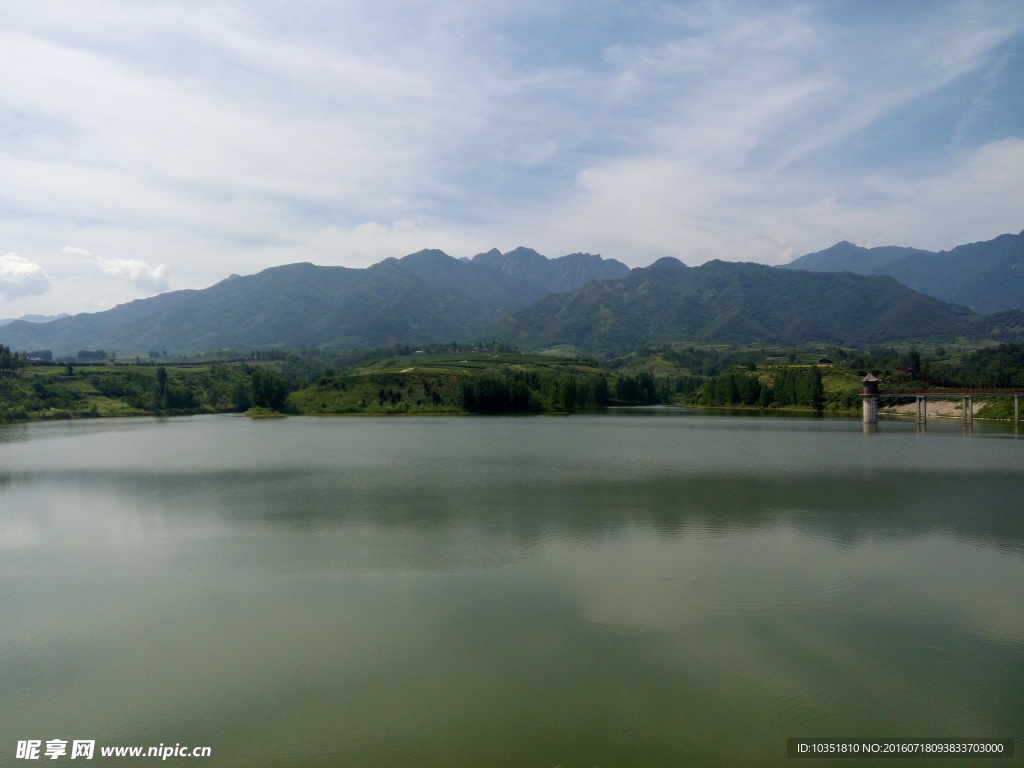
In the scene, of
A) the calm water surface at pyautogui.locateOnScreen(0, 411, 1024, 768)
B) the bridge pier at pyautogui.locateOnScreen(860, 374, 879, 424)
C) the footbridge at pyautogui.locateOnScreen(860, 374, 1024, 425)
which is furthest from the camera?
the footbridge at pyautogui.locateOnScreen(860, 374, 1024, 425)

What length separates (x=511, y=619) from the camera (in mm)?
18328

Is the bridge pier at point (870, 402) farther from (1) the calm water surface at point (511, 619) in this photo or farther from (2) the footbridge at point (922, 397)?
(1) the calm water surface at point (511, 619)

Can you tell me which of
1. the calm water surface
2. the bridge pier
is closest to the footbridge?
the bridge pier

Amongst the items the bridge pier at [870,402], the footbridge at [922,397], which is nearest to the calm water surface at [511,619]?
the bridge pier at [870,402]

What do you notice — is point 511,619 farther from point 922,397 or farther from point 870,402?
point 922,397

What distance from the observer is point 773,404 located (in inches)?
5586

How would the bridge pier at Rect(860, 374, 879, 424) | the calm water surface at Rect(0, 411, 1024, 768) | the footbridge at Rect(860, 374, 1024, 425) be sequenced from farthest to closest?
the footbridge at Rect(860, 374, 1024, 425) → the bridge pier at Rect(860, 374, 879, 424) → the calm water surface at Rect(0, 411, 1024, 768)

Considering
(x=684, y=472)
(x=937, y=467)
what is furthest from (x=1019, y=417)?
(x=684, y=472)

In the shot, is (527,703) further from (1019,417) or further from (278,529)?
(1019,417)

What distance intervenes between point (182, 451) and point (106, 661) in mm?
52115

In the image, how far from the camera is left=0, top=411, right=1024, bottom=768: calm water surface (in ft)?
42.7

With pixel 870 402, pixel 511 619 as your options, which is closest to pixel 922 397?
pixel 870 402

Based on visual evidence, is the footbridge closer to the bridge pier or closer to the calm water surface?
the bridge pier

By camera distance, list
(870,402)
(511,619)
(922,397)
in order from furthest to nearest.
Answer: (922,397), (870,402), (511,619)
